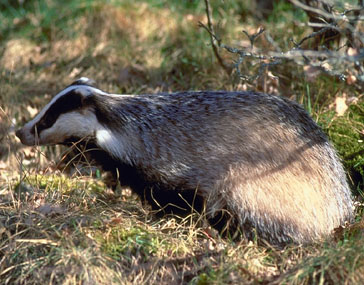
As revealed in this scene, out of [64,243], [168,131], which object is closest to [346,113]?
[168,131]

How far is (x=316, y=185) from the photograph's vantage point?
4305 millimetres

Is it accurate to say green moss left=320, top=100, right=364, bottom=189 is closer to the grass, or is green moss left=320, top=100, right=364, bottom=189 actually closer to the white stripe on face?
the grass

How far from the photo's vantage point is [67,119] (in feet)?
14.9

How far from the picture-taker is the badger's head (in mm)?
4473

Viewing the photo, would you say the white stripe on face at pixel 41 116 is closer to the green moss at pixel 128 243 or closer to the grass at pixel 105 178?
the grass at pixel 105 178

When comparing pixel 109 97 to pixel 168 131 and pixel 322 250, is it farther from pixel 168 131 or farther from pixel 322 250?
pixel 322 250

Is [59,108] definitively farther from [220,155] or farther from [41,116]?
[220,155]

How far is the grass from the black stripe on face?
326 millimetres

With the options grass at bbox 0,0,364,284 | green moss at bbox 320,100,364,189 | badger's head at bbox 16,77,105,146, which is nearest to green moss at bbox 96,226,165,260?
grass at bbox 0,0,364,284

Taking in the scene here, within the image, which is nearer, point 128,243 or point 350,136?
point 128,243

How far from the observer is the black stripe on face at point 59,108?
14.6 ft

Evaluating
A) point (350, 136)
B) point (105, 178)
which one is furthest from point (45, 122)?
point (350, 136)

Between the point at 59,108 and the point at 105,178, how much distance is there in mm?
765

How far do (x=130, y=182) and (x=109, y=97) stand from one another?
661mm
